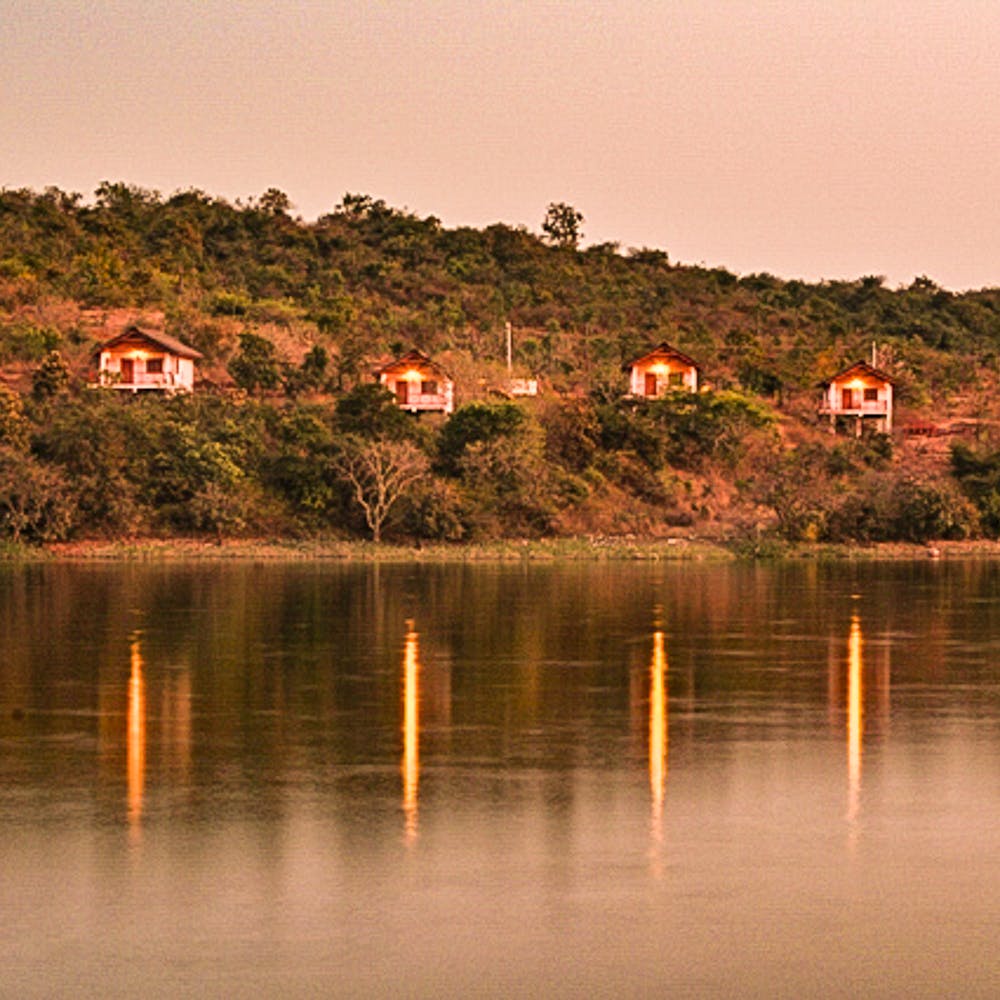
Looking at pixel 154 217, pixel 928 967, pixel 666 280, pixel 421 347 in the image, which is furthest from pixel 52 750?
pixel 666 280

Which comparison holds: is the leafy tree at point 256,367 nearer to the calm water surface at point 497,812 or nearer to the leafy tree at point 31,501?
the leafy tree at point 31,501

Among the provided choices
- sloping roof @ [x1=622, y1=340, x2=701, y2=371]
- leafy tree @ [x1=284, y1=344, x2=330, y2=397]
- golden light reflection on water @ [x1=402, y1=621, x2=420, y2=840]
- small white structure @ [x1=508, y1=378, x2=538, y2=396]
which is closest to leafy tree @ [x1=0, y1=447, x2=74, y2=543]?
leafy tree @ [x1=284, y1=344, x2=330, y2=397]

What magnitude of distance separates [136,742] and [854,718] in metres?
10.5

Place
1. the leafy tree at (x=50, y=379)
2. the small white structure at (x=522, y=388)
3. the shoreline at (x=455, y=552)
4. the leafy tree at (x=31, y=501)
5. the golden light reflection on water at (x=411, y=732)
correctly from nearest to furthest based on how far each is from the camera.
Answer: the golden light reflection on water at (x=411, y=732) < the shoreline at (x=455, y=552) < the leafy tree at (x=31, y=501) < the leafy tree at (x=50, y=379) < the small white structure at (x=522, y=388)

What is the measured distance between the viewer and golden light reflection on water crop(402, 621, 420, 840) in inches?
795

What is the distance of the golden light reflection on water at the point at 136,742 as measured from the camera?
20219mm

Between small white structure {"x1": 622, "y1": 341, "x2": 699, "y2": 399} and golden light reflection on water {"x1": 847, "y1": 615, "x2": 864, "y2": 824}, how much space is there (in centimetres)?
5449

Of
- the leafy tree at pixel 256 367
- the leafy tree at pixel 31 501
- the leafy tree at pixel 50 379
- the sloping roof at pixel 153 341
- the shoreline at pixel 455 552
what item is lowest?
the shoreline at pixel 455 552

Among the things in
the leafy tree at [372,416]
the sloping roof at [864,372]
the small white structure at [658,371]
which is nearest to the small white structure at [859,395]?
the sloping roof at [864,372]

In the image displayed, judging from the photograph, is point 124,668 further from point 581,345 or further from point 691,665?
point 581,345

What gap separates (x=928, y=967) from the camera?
1423 cm

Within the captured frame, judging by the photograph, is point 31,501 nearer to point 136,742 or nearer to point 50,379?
point 50,379

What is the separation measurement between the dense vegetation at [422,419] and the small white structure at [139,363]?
1.68 metres

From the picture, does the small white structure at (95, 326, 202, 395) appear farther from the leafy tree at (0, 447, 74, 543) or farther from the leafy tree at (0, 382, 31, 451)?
the leafy tree at (0, 447, 74, 543)
